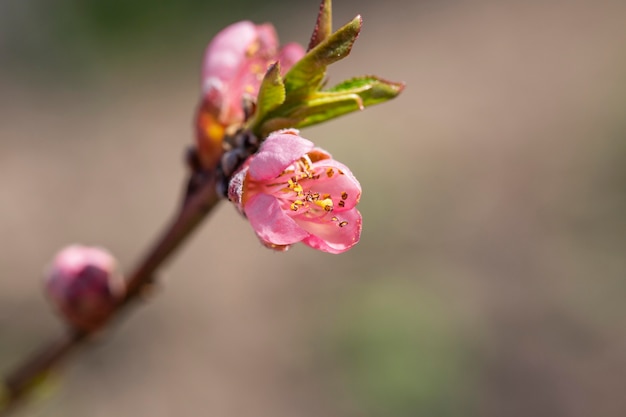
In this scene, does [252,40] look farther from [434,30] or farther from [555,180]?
[434,30]

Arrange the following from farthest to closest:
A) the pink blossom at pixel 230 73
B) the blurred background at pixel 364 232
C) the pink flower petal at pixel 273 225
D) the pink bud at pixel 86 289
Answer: the blurred background at pixel 364 232, the pink bud at pixel 86 289, the pink blossom at pixel 230 73, the pink flower petal at pixel 273 225

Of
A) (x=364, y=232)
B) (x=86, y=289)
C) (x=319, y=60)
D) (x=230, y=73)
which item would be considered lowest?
(x=364, y=232)

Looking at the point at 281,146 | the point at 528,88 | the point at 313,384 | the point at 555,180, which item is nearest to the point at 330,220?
the point at 281,146

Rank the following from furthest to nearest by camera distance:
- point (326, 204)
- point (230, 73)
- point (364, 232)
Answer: point (364, 232), point (230, 73), point (326, 204)

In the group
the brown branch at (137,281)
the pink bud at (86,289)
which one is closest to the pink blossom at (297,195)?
the brown branch at (137,281)

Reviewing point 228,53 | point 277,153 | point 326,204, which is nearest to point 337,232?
point 326,204

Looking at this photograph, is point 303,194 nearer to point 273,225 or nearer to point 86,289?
point 273,225

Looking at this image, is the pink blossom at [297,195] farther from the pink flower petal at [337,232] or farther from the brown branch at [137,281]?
the brown branch at [137,281]
